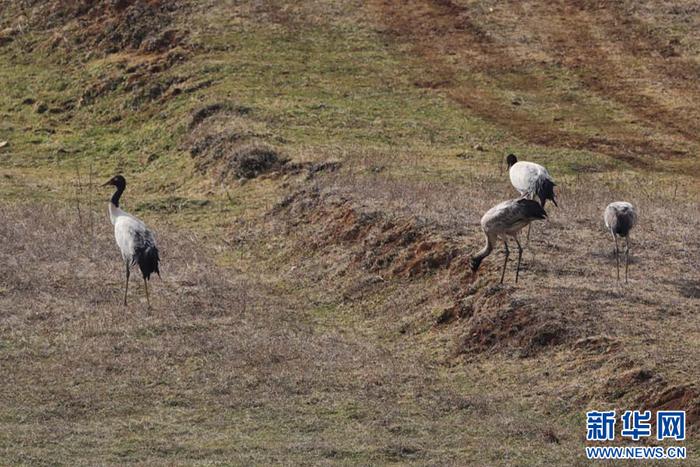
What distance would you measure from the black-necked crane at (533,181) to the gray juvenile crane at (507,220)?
2.08 metres

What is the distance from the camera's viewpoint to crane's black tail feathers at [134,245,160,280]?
65.2 feet

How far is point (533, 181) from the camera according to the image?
23.0 metres

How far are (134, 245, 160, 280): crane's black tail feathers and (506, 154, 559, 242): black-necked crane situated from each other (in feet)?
20.5

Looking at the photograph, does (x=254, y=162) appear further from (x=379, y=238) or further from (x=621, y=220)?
(x=621, y=220)

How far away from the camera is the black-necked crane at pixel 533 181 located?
2264 cm

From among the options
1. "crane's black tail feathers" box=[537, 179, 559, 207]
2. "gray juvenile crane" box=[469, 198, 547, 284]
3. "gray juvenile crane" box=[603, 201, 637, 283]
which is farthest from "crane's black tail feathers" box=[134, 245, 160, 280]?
"gray juvenile crane" box=[603, 201, 637, 283]

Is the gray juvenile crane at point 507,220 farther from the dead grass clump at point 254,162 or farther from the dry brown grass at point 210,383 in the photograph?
the dead grass clump at point 254,162

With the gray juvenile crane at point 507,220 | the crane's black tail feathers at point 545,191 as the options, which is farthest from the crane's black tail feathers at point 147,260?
the crane's black tail feathers at point 545,191

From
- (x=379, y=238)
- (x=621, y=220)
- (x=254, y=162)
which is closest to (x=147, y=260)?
(x=379, y=238)

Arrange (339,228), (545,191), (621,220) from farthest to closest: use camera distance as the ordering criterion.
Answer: (339,228)
(545,191)
(621,220)

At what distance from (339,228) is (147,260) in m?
4.86

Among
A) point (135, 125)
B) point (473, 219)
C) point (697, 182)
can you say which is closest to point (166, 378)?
point (473, 219)

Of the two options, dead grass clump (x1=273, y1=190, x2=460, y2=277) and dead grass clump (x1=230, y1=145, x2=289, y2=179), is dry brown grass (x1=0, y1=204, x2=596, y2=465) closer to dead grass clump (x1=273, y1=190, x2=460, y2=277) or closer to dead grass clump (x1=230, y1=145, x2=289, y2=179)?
dead grass clump (x1=273, y1=190, x2=460, y2=277)

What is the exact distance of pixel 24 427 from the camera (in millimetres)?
15125
